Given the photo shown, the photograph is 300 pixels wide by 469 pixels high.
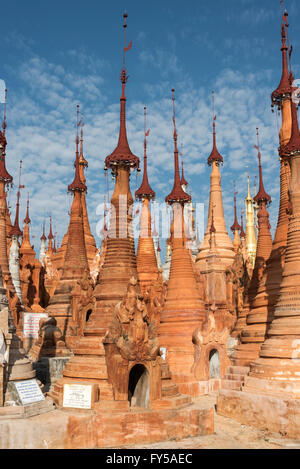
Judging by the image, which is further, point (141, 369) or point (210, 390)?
point (210, 390)

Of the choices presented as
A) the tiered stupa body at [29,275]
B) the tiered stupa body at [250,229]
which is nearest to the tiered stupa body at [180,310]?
the tiered stupa body at [29,275]

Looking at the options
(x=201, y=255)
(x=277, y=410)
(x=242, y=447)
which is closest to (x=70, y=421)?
(x=242, y=447)

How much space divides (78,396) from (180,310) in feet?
38.4

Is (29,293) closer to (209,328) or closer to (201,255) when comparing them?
(201,255)

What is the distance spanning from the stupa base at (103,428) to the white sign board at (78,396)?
0.65 feet

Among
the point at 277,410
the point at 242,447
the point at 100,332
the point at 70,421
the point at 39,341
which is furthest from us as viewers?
the point at 39,341

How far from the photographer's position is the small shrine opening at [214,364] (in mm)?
21656

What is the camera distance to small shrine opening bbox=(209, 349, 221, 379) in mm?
21656

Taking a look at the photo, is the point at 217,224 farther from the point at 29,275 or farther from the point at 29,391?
the point at 29,391

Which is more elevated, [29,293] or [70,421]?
[29,293]

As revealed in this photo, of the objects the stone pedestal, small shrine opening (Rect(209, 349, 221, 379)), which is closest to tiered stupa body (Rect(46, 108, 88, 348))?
the stone pedestal

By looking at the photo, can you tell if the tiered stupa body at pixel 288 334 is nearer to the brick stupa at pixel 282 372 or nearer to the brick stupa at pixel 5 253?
the brick stupa at pixel 282 372

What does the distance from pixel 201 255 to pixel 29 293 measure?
627 inches
